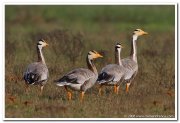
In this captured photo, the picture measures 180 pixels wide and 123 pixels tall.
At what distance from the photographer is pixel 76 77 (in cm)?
1447

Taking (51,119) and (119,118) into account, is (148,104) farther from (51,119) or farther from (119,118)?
(51,119)

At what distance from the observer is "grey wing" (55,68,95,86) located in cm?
1434

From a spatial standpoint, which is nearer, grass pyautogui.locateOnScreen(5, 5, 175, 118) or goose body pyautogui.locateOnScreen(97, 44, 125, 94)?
grass pyautogui.locateOnScreen(5, 5, 175, 118)

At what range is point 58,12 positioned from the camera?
112 feet

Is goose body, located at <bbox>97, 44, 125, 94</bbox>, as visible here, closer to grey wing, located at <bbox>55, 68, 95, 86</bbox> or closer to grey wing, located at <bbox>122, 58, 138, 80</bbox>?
grey wing, located at <bbox>122, 58, 138, 80</bbox>

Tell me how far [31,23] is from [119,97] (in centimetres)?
1687

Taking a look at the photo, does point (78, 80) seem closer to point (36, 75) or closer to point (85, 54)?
point (36, 75)

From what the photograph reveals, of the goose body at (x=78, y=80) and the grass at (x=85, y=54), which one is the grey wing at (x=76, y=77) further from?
the grass at (x=85, y=54)

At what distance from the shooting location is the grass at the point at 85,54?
1415 cm

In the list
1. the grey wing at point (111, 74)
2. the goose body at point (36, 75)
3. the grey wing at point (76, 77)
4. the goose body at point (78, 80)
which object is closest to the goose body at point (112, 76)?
the grey wing at point (111, 74)

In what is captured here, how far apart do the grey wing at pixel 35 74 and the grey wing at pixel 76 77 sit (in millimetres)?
620

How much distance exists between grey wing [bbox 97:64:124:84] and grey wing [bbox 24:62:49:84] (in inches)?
41.4

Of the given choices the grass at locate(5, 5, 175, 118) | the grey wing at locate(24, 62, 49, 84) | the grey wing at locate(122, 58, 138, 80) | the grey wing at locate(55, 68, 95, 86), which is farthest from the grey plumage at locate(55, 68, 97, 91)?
the grey wing at locate(122, 58, 138, 80)
